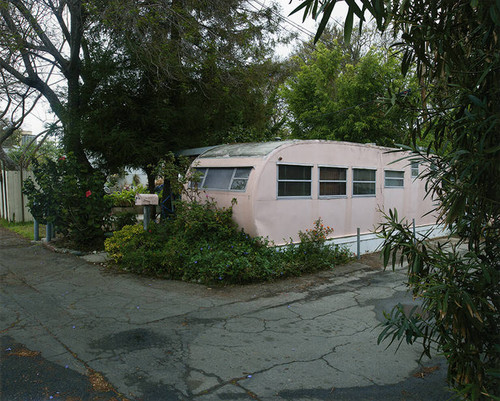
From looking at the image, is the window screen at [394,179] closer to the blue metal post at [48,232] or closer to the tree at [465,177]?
the tree at [465,177]

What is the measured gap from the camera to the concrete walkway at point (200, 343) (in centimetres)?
390

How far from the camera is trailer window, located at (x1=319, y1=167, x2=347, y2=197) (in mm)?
9867

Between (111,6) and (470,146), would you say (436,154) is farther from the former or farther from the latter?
(111,6)

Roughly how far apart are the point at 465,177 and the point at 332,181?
24.4ft

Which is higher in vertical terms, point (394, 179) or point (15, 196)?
point (394, 179)

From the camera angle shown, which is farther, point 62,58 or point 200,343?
point 62,58

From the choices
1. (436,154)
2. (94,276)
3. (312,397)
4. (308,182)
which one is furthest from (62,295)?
(436,154)

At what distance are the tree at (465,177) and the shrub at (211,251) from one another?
17.0 feet

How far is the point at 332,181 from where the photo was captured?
10102mm

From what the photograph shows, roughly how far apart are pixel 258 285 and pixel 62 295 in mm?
3471

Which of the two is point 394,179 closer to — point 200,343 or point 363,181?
point 363,181

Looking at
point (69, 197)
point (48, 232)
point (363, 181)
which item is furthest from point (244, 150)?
point (48, 232)

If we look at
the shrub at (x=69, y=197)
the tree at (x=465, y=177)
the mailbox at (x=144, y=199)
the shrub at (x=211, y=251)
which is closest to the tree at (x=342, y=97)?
the shrub at (x=211, y=251)

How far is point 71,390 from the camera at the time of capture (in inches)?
151
